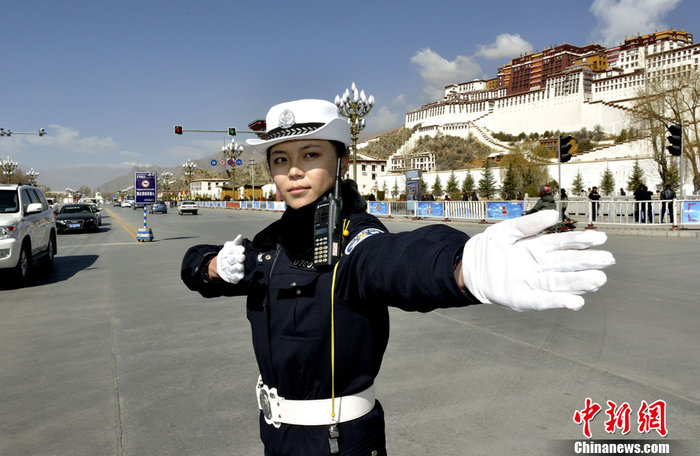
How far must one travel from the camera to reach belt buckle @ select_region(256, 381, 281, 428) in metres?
1.61

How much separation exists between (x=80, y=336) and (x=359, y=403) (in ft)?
18.3

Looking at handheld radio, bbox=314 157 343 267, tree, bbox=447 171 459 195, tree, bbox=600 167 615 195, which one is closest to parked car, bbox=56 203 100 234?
handheld radio, bbox=314 157 343 267

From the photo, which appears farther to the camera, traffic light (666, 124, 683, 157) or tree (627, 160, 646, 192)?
tree (627, 160, 646, 192)

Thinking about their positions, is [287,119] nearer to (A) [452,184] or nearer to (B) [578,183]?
(B) [578,183]

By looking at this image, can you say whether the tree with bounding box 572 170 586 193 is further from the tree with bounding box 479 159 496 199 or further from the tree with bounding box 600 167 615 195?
the tree with bounding box 479 159 496 199

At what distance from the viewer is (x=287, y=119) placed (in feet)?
5.57

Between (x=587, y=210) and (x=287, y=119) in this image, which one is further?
(x=587, y=210)

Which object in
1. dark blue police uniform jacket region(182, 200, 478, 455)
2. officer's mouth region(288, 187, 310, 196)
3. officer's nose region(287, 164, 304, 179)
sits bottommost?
dark blue police uniform jacket region(182, 200, 478, 455)

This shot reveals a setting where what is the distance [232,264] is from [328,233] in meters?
0.48

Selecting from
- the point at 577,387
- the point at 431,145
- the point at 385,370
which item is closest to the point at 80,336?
the point at 385,370

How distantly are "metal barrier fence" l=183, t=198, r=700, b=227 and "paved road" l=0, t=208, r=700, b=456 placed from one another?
13.0m

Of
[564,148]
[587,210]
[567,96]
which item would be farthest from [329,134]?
[567,96]

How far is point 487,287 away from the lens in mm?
1106

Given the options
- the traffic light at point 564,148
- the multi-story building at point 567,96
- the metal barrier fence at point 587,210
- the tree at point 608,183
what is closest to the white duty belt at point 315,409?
the traffic light at point 564,148
